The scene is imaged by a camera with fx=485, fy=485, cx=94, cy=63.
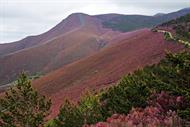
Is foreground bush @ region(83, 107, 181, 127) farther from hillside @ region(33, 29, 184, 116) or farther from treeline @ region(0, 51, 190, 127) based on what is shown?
hillside @ region(33, 29, 184, 116)

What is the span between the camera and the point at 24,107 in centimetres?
4119

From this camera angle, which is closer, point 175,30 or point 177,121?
point 177,121

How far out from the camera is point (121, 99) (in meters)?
36.0

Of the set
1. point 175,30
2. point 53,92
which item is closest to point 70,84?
point 53,92

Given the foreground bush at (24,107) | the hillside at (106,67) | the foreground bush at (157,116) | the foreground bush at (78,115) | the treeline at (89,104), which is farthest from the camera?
the hillside at (106,67)

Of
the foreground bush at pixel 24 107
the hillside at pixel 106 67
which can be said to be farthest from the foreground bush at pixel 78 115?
the hillside at pixel 106 67

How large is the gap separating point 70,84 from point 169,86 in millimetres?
101272

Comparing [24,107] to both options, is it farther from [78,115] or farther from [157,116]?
[157,116]

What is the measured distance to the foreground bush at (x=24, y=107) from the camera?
40.9m

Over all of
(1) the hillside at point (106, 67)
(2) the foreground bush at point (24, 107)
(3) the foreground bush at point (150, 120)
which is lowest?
(1) the hillside at point (106, 67)

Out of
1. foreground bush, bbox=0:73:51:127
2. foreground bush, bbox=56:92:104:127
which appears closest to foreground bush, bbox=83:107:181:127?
foreground bush, bbox=56:92:104:127

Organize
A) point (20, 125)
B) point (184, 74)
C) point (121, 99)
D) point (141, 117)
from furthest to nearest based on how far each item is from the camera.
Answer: point (20, 125), point (121, 99), point (141, 117), point (184, 74)

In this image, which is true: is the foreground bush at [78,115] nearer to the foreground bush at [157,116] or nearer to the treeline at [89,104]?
the treeline at [89,104]

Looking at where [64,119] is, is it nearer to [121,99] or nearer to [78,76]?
[121,99]
